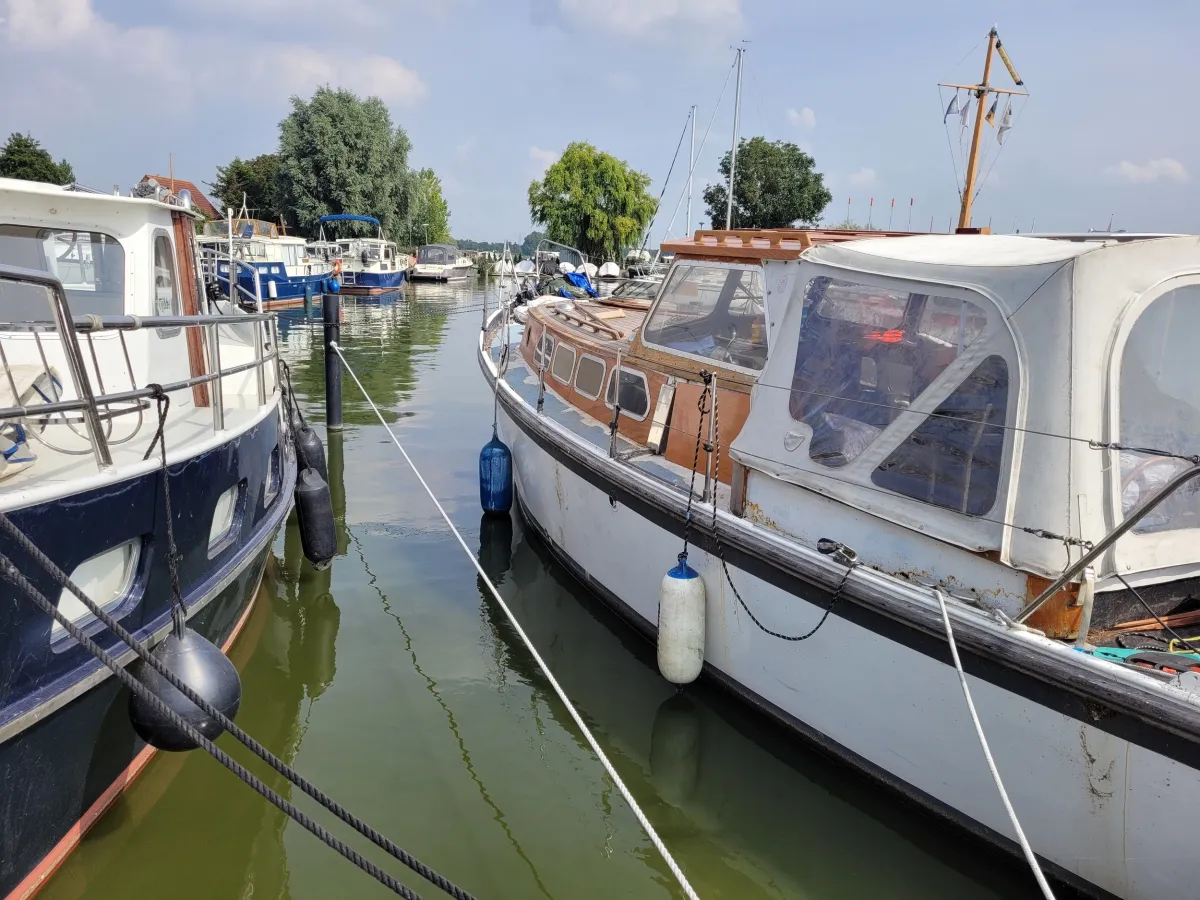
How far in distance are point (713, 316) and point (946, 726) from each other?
10.0 feet

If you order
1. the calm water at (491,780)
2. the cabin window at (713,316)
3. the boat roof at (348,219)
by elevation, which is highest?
the boat roof at (348,219)

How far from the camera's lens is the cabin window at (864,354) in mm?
3836

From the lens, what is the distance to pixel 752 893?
373cm

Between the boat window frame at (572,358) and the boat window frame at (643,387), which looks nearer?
the boat window frame at (643,387)

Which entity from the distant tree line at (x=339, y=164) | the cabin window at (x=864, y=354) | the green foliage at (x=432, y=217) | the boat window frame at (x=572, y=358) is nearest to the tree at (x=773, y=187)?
the distant tree line at (x=339, y=164)

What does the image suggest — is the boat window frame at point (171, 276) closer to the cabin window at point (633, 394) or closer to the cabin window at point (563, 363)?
the cabin window at point (633, 394)

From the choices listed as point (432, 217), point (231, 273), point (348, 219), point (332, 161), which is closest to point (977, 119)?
point (231, 273)

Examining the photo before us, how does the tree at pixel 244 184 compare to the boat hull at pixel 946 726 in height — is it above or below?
above

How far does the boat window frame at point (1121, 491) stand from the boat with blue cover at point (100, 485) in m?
3.92

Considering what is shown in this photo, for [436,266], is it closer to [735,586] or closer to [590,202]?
[590,202]

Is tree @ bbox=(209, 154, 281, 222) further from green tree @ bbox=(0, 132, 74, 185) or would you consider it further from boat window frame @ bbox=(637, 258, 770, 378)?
boat window frame @ bbox=(637, 258, 770, 378)

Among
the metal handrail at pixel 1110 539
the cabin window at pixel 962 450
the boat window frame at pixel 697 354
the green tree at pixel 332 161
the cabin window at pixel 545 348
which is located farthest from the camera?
the green tree at pixel 332 161

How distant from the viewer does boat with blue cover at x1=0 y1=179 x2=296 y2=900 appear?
3.13m

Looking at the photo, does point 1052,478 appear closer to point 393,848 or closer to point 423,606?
point 393,848
